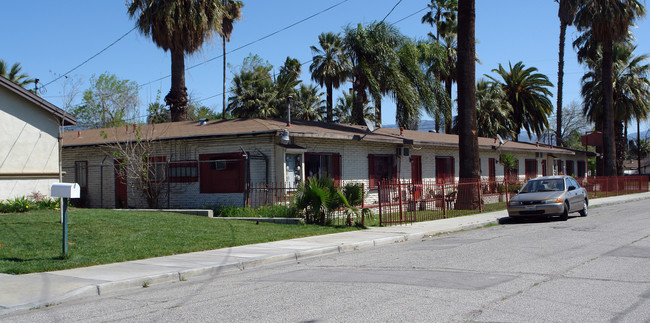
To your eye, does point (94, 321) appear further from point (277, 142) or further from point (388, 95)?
point (388, 95)

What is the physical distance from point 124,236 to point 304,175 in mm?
8177

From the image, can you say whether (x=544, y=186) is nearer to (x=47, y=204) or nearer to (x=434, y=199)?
(x=434, y=199)

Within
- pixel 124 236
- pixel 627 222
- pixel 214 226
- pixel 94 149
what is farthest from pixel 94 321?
pixel 94 149

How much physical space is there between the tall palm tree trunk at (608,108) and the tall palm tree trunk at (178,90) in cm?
2714

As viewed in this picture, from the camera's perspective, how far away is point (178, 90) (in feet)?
89.0

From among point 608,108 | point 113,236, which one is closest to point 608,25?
point 608,108

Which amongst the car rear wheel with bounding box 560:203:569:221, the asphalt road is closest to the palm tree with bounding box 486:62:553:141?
the car rear wheel with bounding box 560:203:569:221

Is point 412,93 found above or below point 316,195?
above

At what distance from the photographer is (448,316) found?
20.4 feet

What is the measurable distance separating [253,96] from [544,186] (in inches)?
937

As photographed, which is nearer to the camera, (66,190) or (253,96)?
(66,190)

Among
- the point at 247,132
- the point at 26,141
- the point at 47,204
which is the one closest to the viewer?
the point at 47,204

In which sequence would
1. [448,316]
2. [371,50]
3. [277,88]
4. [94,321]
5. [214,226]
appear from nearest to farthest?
[448,316] → [94,321] → [214,226] → [371,50] → [277,88]

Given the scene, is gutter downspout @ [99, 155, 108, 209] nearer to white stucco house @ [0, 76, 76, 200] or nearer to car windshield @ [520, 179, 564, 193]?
white stucco house @ [0, 76, 76, 200]
